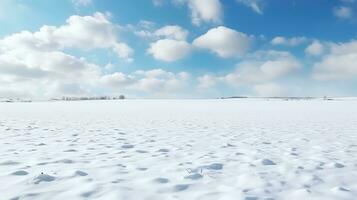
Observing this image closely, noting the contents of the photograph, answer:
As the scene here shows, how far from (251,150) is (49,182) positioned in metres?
5.72

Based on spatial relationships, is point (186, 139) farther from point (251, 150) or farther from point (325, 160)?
point (325, 160)

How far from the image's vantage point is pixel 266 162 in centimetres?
739

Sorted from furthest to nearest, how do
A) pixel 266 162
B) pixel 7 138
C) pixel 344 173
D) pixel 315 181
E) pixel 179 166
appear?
pixel 7 138
pixel 266 162
pixel 179 166
pixel 344 173
pixel 315 181

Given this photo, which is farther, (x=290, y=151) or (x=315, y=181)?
(x=290, y=151)

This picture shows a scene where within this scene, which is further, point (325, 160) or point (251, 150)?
point (251, 150)

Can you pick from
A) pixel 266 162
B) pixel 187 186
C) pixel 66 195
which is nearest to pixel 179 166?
pixel 187 186

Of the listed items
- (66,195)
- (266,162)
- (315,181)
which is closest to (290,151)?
(266,162)

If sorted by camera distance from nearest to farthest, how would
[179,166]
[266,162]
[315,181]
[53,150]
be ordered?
[315,181]
[179,166]
[266,162]
[53,150]

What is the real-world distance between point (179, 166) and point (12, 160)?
393 cm

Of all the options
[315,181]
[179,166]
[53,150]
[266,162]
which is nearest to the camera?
[315,181]

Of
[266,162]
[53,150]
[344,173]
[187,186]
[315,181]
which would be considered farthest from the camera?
[53,150]

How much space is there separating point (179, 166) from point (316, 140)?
6.88 metres

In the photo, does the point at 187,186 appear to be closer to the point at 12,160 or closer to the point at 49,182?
the point at 49,182

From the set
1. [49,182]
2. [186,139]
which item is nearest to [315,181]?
[49,182]
